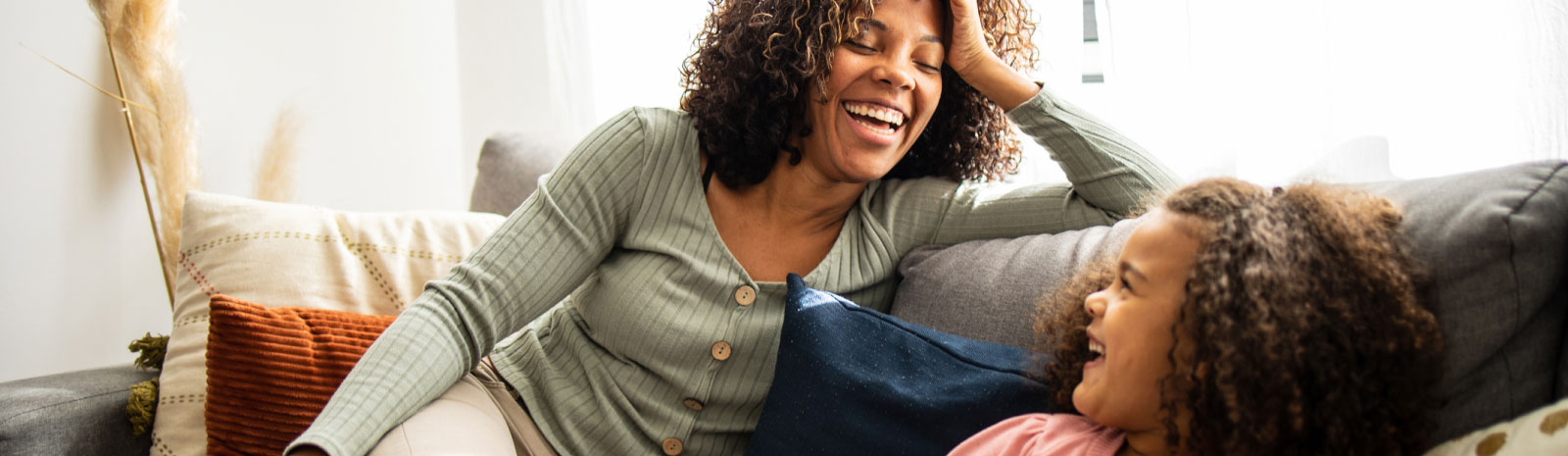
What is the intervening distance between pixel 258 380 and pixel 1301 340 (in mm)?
1222

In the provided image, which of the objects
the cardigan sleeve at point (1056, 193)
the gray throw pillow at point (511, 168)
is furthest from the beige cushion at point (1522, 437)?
the gray throw pillow at point (511, 168)

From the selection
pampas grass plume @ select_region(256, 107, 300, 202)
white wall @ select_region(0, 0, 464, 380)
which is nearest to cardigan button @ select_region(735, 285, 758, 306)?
pampas grass plume @ select_region(256, 107, 300, 202)

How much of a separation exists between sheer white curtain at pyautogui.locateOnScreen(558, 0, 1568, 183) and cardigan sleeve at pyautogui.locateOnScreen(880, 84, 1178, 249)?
211mm

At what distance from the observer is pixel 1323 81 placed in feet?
4.86

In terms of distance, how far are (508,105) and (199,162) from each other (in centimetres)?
79

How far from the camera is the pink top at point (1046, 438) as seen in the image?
3.06 feet

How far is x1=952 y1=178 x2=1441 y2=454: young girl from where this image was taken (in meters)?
0.79

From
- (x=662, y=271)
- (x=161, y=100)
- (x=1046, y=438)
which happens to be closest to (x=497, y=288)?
(x=662, y=271)

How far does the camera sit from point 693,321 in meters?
1.32

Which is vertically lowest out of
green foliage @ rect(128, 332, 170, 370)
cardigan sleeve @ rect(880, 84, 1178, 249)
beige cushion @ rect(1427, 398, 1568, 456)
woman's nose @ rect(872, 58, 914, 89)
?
green foliage @ rect(128, 332, 170, 370)

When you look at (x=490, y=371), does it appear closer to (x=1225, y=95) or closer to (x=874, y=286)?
(x=874, y=286)

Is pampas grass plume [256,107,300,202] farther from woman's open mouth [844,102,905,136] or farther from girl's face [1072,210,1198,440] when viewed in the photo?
girl's face [1072,210,1198,440]

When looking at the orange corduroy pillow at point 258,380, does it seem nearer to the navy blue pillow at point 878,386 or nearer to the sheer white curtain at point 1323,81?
the navy blue pillow at point 878,386

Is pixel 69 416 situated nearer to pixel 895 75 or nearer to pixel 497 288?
pixel 497 288
